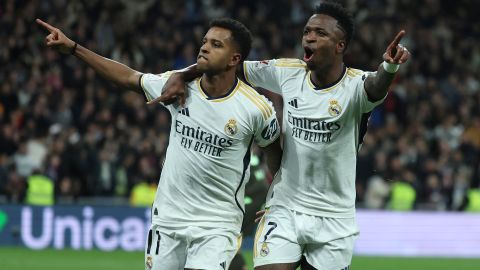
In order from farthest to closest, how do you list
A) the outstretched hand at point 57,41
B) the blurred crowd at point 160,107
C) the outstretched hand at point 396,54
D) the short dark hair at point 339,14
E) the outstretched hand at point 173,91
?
the blurred crowd at point 160,107 < the short dark hair at point 339,14 < the outstretched hand at point 173,91 < the outstretched hand at point 57,41 < the outstretched hand at point 396,54

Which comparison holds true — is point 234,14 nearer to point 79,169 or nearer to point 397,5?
point 397,5

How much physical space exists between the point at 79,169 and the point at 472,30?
38.5 ft

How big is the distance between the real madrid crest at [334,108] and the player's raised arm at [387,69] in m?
0.24

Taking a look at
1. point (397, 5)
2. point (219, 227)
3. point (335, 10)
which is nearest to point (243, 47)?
point (335, 10)

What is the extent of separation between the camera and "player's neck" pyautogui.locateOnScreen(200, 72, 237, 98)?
707 centimetres

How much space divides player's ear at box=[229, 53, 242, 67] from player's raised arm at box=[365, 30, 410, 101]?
91 centimetres

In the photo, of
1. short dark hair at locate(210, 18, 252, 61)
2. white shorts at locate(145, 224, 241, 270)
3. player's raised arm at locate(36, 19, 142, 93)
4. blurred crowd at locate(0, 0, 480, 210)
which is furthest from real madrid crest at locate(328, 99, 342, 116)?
blurred crowd at locate(0, 0, 480, 210)

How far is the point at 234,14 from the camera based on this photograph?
22.6m

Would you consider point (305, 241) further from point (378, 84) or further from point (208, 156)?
point (378, 84)

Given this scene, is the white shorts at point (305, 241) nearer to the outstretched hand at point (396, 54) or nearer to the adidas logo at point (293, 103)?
the adidas logo at point (293, 103)

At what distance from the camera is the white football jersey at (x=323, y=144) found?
7.09 m

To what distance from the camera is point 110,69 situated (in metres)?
7.10

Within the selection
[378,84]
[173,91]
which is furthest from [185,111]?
[378,84]

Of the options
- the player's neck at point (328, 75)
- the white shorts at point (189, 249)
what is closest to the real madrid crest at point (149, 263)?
the white shorts at point (189, 249)
